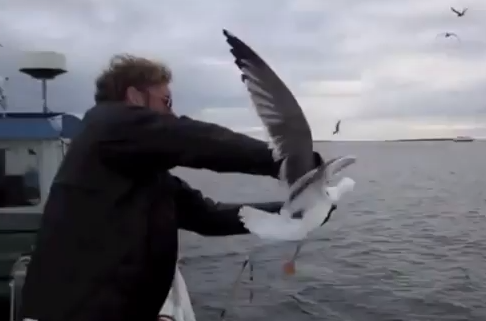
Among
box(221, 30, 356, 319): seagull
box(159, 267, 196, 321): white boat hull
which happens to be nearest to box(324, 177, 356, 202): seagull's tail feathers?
box(221, 30, 356, 319): seagull

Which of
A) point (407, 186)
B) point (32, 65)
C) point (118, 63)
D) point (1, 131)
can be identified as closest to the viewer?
point (118, 63)

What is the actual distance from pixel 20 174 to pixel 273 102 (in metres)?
6.40

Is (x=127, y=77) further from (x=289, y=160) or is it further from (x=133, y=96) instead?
(x=289, y=160)

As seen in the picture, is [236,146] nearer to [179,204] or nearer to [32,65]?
[179,204]

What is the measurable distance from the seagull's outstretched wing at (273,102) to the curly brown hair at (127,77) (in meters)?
0.36

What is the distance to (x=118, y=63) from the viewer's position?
10.2 feet

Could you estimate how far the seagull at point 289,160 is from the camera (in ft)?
9.23

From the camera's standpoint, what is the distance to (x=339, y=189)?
2.94m

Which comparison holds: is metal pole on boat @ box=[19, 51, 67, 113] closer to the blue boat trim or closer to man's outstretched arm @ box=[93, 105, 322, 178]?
the blue boat trim

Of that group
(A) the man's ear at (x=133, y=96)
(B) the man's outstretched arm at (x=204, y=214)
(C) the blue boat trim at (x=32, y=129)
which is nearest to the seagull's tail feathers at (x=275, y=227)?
(B) the man's outstretched arm at (x=204, y=214)

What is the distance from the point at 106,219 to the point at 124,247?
14 centimetres

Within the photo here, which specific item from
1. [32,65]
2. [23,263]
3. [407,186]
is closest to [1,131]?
[32,65]

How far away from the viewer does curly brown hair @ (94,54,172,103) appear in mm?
3041

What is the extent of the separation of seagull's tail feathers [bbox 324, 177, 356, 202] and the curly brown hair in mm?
865
